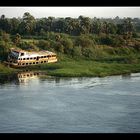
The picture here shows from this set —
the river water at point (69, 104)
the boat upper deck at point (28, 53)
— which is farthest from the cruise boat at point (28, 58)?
the river water at point (69, 104)

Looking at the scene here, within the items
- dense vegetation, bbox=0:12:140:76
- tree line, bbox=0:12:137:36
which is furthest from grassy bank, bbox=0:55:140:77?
tree line, bbox=0:12:137:36

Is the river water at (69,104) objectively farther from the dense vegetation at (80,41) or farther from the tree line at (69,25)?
the tree line at (69,25)

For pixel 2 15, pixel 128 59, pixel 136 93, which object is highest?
pixel 2 15

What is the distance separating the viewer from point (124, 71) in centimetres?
479

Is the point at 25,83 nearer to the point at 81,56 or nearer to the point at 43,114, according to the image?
the point at 43,114

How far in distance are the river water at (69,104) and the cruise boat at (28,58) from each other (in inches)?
6.2

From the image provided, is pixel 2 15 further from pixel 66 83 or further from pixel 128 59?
pixel 128 59

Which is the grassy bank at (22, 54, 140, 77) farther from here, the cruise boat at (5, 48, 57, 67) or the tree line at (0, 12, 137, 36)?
the tree line at (0, 12, 137, 36)

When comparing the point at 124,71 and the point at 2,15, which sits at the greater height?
the point at 2,15

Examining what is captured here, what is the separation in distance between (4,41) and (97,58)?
3.73 feet

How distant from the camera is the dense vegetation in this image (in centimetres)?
A: 467

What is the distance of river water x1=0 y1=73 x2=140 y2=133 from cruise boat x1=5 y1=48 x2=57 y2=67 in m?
0.16

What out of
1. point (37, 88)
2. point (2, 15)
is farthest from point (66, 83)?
point (2, 15)
